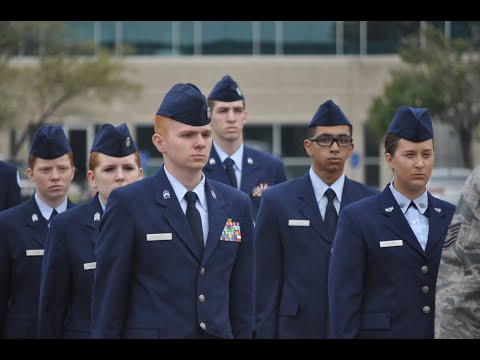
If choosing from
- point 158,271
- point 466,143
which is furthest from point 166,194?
point 466,143

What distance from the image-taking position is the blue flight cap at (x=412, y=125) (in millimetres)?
6473

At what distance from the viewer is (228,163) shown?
9.28 meters

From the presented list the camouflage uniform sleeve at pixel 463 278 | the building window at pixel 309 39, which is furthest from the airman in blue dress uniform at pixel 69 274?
the building window at pixel 309 39

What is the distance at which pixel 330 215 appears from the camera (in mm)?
7781

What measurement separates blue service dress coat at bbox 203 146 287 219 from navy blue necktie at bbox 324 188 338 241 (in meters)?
1.40

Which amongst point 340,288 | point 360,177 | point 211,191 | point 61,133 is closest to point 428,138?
point 340,288

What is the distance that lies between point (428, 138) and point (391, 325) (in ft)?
3.57

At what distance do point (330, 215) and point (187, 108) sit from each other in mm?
2452

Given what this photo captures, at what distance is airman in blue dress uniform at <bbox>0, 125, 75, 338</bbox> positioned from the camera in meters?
7.29

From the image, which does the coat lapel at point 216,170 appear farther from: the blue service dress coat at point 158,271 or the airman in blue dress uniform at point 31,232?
the blue service dress coat at point 158,271

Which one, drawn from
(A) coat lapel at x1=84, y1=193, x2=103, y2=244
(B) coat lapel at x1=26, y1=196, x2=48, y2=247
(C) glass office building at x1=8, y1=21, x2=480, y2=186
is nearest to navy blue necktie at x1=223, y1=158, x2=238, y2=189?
(B) coat lapel at x1=26, y1=196, x2=48, y2=247

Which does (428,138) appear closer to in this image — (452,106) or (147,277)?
(147,277)

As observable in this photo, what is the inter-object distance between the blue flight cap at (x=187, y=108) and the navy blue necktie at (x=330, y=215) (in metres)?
2.31

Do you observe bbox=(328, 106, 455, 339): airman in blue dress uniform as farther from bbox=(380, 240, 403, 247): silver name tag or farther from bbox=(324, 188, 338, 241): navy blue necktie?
bbox=(324, 188, 338, 241): navy blue necktie
